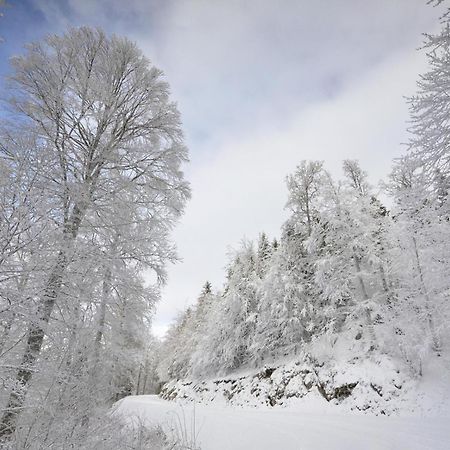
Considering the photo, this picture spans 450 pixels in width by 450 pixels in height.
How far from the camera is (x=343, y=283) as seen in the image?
54.5 feet

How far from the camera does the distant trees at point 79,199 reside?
3.32 m

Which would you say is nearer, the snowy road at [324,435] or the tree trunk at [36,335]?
the tree trunk at [36,335]

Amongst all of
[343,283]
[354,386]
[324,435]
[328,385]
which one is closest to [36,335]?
[324,435]

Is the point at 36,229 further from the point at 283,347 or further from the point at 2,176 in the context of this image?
the point at 283,347

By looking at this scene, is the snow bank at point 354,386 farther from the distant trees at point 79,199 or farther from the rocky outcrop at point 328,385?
the distant trees at point 79,199

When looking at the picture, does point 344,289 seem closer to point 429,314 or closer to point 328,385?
point 429,314

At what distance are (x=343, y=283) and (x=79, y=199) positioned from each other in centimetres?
1480

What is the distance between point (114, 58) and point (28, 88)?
216 cm

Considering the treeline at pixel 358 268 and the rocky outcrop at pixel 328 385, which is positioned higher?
the treeline at pixel 358 268

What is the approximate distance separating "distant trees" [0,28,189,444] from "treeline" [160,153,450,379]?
27.2 ft

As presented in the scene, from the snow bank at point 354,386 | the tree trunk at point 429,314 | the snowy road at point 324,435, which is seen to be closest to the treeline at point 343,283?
the tree trunk at point 429,314

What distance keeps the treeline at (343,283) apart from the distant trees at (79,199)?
828 cm

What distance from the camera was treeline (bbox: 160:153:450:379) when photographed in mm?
12680

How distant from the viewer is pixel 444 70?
20.3ft
